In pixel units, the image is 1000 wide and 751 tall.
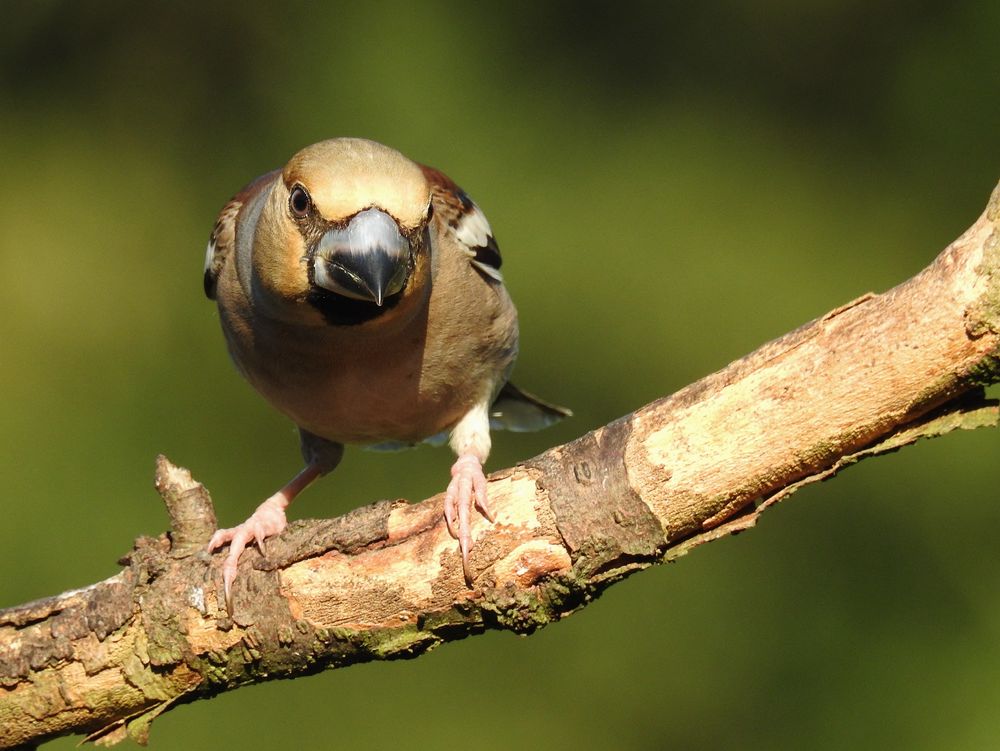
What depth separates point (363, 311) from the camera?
3086 mm

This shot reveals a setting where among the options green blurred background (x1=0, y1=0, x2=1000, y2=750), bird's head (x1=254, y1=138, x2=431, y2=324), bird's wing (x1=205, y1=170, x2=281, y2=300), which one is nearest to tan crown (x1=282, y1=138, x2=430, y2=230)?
bird's head (x1=254, y1=138, x2=431, y2=324)

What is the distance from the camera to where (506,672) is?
4.94 meters

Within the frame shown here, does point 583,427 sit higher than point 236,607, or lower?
higher

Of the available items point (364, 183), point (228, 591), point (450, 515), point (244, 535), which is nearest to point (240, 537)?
point (244, 535)

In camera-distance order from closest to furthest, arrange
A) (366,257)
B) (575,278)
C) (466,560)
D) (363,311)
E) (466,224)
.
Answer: (466,560), (366,257), (363,311), (466,224), (575,278)

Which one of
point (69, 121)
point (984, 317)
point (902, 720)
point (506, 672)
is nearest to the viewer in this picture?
point (984, 317)

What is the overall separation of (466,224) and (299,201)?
829 millimetres

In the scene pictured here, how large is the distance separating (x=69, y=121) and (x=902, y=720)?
4759mm

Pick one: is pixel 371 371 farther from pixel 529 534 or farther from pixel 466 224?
pixel 529 534

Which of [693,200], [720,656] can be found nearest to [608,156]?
[693,200]

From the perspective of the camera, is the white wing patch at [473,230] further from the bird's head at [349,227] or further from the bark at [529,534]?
the bark at [529,534]

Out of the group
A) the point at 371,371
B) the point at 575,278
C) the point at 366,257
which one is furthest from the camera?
the point at 575,278

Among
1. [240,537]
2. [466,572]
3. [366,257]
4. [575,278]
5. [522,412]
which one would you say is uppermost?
[575,278]

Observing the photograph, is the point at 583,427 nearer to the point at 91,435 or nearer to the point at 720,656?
the point at 720,656
